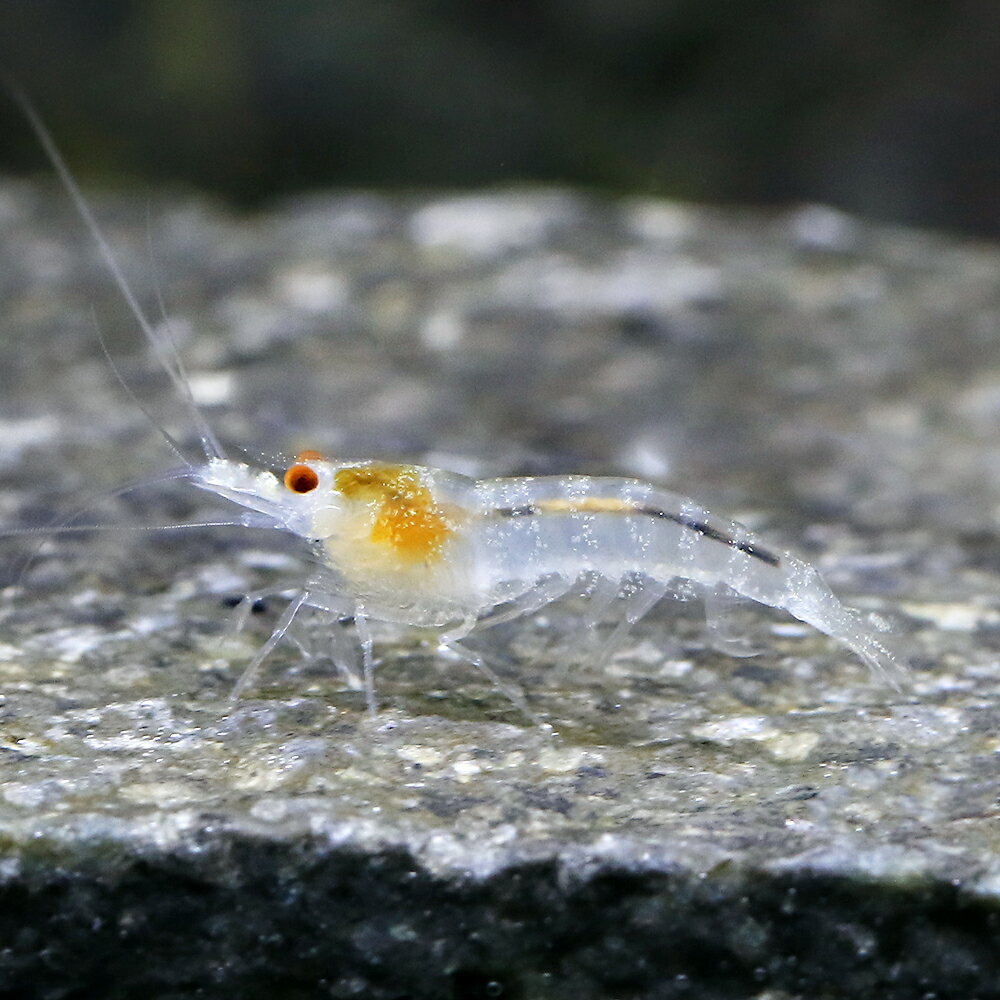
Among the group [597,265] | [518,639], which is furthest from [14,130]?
[518,639]

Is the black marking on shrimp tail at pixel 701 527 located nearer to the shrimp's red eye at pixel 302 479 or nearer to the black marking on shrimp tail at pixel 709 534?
the black marking on shrimp tail at pixel 709 534

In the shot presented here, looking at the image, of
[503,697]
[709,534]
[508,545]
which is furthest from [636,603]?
[503,697]

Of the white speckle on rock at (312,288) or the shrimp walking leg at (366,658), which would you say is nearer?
the shrimp walking leg at (366,658)

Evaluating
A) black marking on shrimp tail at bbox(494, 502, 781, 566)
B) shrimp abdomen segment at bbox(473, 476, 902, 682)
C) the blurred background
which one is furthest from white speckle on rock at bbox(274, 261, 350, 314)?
the blurred background

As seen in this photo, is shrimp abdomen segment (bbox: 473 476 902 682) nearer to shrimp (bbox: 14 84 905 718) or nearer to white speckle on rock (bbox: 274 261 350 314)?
shrimp (bbox: 14 84 905 718)

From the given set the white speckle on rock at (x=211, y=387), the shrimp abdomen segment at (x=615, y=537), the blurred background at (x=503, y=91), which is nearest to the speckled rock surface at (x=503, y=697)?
the white speckle on rock at (x=211, y=387)

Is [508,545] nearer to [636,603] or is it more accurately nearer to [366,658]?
[636,603]
